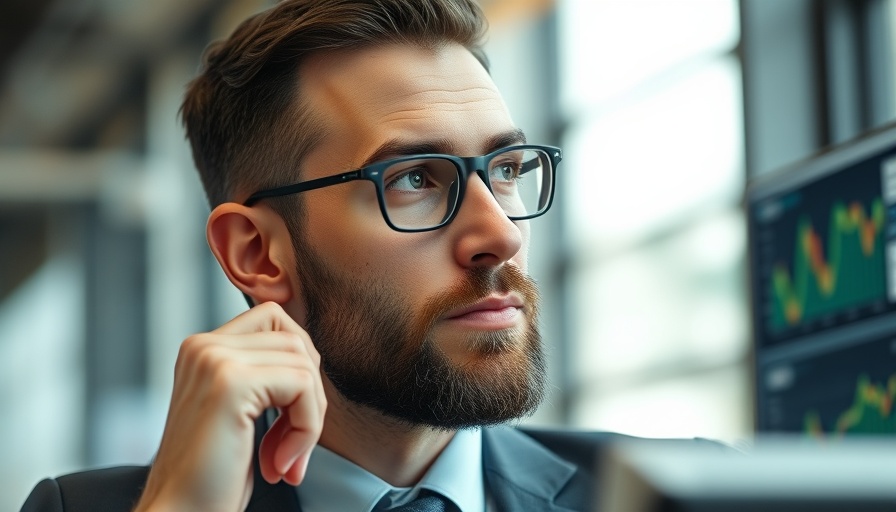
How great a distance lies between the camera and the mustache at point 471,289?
1718 mm

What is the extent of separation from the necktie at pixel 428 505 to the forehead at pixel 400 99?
1.69 feet

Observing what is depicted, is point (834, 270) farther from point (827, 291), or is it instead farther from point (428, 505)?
point (428, 505)

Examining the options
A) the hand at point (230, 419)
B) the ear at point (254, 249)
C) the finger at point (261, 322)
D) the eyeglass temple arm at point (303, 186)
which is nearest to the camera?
the hand at point (230, 419)

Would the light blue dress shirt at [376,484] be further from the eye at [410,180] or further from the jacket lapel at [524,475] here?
the eye at [410,180]

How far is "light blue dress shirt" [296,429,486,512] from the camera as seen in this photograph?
179 centimetres

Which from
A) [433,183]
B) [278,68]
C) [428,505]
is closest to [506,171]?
[433,183]

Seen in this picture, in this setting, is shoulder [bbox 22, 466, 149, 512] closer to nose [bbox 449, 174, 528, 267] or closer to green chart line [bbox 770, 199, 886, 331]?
nose [bbox 449, 174, 528, 267]

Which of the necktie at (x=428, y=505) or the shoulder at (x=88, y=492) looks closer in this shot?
the necktie at (x=428, y=505)

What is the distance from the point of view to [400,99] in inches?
72.4

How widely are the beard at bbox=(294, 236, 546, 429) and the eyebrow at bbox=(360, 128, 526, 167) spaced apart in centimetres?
19

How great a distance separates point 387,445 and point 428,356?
Result: 0.18 metres

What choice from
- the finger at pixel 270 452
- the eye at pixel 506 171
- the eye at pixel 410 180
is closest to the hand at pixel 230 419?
the finger at pixel 270 452

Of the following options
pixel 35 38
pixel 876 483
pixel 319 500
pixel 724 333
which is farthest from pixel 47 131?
pixel 876 483

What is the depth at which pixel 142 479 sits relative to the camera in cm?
195
